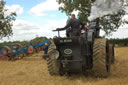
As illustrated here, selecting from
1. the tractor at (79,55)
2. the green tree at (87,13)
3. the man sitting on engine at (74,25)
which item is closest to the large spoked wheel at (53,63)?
the tractor at (79,55)

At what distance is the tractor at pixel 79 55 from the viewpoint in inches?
253

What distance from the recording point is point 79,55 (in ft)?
21.4

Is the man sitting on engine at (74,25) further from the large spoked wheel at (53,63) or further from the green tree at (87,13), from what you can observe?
the green tree at (87,13)

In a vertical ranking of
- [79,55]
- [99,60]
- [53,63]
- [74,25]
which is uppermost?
[74,25]

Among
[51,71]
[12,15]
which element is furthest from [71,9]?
[51,71]

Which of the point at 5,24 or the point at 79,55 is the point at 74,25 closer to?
the point at 79,55

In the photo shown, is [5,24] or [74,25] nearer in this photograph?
[74,25]

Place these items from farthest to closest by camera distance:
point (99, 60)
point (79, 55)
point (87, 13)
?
point (87, 13) → point (79, 55) → point (99, 60)

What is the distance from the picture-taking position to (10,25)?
3016cm

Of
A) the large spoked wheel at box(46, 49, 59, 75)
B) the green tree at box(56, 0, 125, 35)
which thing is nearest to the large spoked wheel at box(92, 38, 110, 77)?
the large spoked wheel at box(46, 49, 59, 75)

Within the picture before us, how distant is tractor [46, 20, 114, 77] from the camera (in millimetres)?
6426

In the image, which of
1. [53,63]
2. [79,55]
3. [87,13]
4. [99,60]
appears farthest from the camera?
[87,13]

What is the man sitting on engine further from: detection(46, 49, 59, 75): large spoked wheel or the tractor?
detection(46, 49, 59, 75): large spoked wheel

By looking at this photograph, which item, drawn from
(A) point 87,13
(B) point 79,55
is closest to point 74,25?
(B) point 79,55
